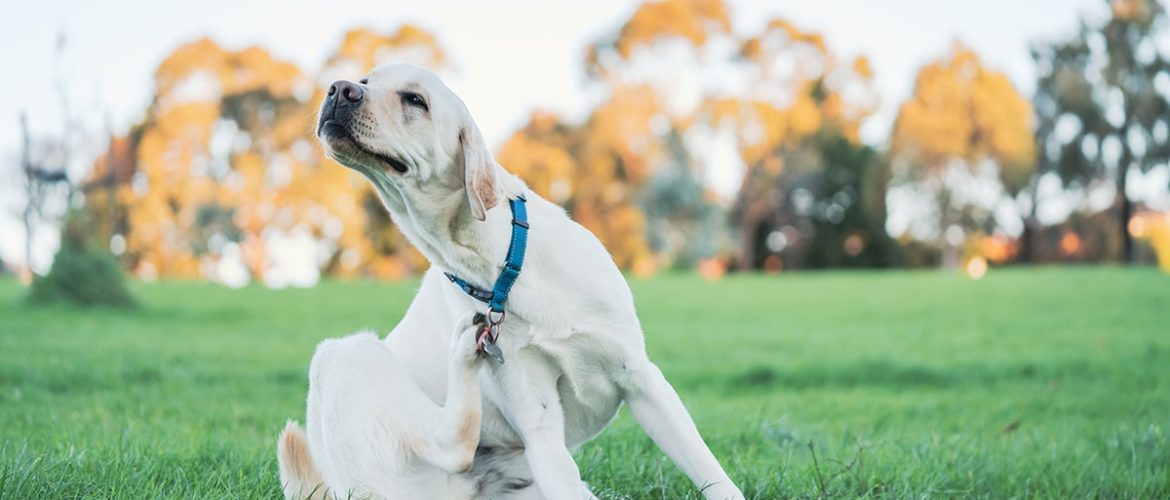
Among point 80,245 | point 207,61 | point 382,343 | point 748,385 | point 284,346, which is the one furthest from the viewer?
point 207,61

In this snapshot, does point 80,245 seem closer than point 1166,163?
Yes

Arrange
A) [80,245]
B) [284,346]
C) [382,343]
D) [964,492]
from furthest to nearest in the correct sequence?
1. [80,245]
2. [284,346]
3. [964,492]
4. [382,343]

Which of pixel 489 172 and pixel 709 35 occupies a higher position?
pixel 709 35

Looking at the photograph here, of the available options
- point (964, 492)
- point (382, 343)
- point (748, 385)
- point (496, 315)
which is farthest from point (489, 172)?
point (748, 385)

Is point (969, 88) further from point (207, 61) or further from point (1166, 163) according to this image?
point (207, 61)

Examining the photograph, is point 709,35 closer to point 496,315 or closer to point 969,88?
point 969,88

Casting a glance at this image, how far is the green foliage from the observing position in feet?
44.3

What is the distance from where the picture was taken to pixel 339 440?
3113 mm

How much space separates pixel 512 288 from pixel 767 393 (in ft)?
16.2

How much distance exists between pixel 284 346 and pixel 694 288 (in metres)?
11.2

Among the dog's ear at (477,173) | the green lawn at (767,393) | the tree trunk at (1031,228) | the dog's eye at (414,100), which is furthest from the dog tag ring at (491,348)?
the tree trunk at (1031,228)

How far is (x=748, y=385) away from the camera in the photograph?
7996 millimetres

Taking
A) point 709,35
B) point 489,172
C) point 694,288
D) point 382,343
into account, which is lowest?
point 694,288

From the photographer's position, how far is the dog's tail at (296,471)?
330 cm
